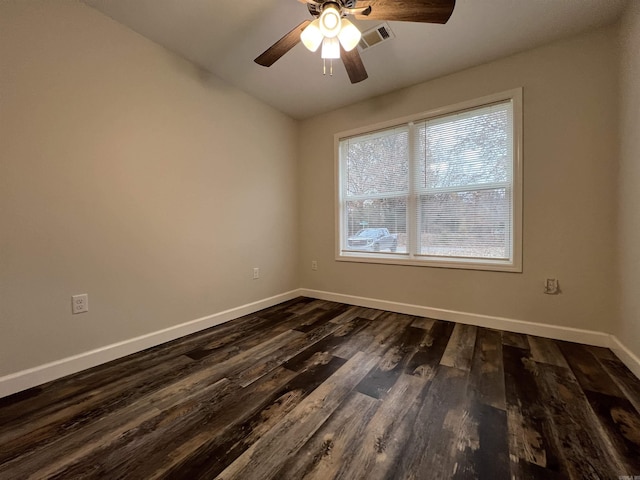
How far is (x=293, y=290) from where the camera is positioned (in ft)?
11.8

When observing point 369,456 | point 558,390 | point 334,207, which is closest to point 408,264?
point 334,207

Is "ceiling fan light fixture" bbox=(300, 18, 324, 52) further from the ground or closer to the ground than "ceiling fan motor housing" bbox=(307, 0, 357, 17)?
closer to the ground

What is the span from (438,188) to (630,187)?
1.29 meters

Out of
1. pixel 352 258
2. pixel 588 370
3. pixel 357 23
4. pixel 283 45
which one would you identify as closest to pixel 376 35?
pixel 357 23

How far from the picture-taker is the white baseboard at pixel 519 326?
1833 mm

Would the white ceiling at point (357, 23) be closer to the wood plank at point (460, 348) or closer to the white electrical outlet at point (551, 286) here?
the white electrical outlet at point (551, 286)

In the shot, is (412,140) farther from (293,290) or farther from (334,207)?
(293,290)

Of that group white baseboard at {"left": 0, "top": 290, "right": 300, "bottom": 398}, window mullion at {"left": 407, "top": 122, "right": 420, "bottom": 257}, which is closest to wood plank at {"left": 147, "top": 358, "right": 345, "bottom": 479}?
white baseboard at {"left": 0, "top": 290, "right": 300, "bottom": 398}

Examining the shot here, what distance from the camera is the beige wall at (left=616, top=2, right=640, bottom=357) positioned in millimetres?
1664

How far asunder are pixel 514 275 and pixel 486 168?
1024 millimetres

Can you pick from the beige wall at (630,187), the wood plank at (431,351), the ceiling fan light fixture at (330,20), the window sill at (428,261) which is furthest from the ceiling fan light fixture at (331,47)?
the wood plank at (431,351)

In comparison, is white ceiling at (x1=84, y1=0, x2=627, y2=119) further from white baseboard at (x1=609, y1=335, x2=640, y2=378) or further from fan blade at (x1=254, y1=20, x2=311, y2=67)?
white baseboard at (x1=609, y1=335, x2=640, y2=378)

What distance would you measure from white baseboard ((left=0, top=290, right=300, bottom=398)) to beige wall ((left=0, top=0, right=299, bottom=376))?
2.0 inches

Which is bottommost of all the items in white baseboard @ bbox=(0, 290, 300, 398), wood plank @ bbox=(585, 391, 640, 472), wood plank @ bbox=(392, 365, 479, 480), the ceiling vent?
wood plank @ bbox=(392, 365, 479, 480)
